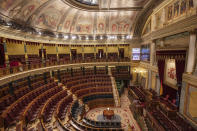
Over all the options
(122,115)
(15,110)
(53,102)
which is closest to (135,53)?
(122,115)

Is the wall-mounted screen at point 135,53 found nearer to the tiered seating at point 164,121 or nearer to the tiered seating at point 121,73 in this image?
the tiered seating at point 121,73

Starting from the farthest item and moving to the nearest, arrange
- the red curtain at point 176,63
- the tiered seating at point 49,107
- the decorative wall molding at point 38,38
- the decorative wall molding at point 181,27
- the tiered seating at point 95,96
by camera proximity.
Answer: the tiered seating at point 95,96 → the decorative wall molding at point 38,38 → the red curtain at point 176,63 → the tiered seating at point 49,107 → the decorative wall molding at point 181,27

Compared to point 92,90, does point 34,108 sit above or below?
above

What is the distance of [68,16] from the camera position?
15141mm

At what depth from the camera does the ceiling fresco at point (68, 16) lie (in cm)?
970

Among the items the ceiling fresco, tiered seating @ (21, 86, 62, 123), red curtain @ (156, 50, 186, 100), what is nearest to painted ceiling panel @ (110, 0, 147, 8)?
the ceiling fresco

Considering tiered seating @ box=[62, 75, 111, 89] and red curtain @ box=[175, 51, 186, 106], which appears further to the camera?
tiered seating @ box=[62, 75, 111, 89]

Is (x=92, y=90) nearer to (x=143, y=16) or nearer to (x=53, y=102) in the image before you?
(x=53, y=102)

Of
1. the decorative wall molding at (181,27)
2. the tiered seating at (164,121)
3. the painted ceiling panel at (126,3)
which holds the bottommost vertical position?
the tiered seating at (164,121)

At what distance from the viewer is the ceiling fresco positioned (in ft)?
31.8

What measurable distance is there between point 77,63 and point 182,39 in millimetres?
12670

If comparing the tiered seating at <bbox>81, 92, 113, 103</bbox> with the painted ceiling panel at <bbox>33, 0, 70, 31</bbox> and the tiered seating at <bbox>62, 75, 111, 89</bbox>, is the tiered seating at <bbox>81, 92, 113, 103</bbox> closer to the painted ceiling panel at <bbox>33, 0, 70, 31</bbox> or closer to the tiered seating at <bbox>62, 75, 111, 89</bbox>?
the tiered seating at <bbox>62, 75, 111, 89</bbox>

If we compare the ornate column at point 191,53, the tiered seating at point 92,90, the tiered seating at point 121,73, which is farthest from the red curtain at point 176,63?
the tiered seating at point 121,73

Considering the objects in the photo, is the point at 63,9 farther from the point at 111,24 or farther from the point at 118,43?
the point at 118,43
